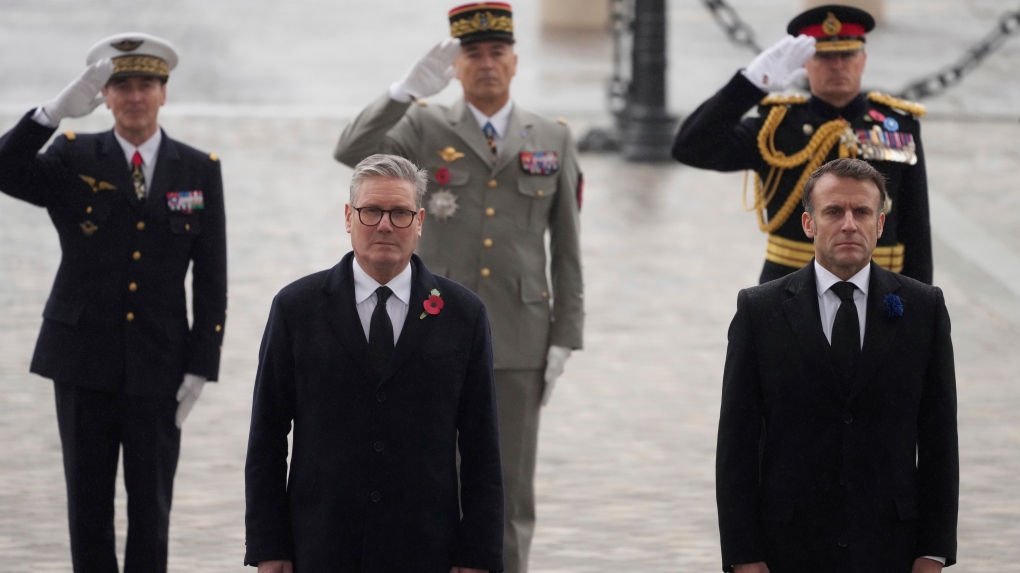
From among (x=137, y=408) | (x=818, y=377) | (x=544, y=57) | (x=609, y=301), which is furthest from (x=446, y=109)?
(x=544, y=57)

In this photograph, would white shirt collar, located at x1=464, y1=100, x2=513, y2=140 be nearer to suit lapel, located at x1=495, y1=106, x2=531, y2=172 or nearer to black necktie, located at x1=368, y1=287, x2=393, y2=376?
suit lapel, located at x1=495, y1=106, x2=531, y2=172

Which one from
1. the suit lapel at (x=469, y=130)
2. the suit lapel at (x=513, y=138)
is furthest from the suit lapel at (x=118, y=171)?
the suit lapel at (x=513, y=138)

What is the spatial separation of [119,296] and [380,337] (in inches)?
60.9

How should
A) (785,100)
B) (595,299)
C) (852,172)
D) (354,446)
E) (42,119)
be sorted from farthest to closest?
(595,299), (785,100), (42,119), (852,172), (354,446)

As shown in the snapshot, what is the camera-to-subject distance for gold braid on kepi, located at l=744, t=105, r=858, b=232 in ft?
16.7

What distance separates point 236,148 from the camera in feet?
44.3

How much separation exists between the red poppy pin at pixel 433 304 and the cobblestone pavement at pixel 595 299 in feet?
6.98

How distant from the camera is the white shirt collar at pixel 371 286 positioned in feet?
12.1

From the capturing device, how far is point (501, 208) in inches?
207

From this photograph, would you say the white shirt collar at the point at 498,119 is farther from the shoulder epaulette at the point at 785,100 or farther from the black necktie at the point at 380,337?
the black necktie at the point at 380,337

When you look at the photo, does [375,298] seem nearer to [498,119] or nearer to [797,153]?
[498,119]

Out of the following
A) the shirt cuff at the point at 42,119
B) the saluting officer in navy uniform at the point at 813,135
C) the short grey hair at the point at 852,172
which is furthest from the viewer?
the saluting officer in navy uniform at the point at 813,135

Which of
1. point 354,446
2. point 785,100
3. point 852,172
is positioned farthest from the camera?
point 785,100

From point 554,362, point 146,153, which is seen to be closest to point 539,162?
point 554,362
